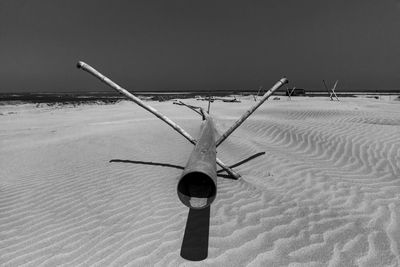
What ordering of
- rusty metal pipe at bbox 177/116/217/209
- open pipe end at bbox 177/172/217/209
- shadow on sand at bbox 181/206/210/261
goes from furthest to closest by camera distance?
shadow on sand at bbox 181/206/210/261 < open pipe end at bbox 177/172/217/209 < rusty metal pipe at bbox 177/116/217/209

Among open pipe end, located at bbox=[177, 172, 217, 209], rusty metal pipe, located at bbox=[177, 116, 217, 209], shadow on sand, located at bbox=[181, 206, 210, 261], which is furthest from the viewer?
shadow on sand, located at bbox=[181, 206, 210, 261]

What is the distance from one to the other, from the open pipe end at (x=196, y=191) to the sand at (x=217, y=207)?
1.93 feet

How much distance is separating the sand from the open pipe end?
588mm

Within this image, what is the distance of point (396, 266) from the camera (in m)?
2.67

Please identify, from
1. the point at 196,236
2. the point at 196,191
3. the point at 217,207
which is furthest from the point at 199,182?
the point at 217,207

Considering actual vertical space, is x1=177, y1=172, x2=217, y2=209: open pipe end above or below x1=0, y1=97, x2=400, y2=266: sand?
above

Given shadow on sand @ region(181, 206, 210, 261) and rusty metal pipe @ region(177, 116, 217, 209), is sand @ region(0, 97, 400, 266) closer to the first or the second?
shadow on sand @ region(181, 206, 210, 261)

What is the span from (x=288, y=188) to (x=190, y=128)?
5.58m

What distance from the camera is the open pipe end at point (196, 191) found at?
102 inches

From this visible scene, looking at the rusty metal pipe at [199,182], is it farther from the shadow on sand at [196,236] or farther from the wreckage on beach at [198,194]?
the shadow on sand at [196,236]

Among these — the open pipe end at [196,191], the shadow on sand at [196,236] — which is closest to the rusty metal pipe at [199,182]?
the open pipe end at [196,191]

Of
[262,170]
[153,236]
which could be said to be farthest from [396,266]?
[262,170]

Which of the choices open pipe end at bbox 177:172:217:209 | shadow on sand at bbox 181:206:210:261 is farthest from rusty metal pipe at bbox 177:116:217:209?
shadow on sand at bbox 181:206:210:261

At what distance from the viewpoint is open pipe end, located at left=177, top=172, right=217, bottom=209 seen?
2580 millimetres
